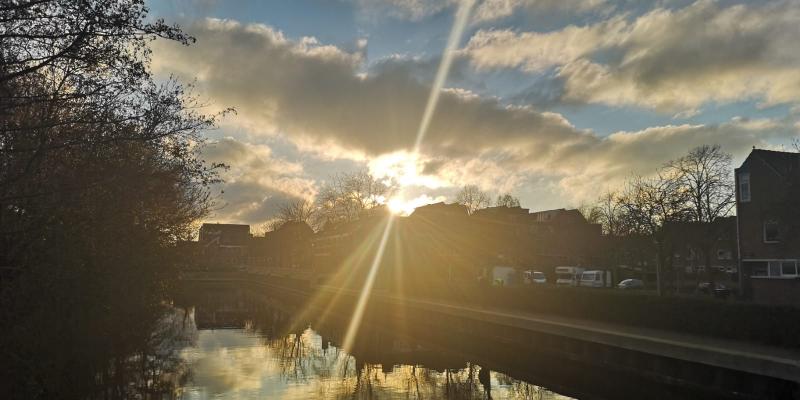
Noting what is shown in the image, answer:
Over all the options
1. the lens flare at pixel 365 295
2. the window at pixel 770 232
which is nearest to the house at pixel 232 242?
the lens flare at pixel 365 295

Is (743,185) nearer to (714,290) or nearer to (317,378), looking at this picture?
(714,290)

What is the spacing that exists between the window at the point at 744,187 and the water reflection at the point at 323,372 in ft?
79.5

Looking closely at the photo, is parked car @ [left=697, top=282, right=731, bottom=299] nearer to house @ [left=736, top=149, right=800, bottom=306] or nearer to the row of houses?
the row of houses

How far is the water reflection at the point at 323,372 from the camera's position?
17141mm

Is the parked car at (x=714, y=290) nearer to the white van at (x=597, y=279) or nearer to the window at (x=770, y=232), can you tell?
the window at (x=770, y=232)

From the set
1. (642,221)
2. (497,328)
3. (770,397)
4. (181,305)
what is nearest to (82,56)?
(770,397)

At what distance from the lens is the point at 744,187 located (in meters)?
37.7

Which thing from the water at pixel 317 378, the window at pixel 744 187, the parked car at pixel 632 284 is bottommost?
the water at pixel 317 378

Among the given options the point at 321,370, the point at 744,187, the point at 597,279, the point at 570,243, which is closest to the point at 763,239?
the point at 744,187

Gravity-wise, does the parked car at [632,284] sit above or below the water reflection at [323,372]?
above

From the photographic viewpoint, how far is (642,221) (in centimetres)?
3806

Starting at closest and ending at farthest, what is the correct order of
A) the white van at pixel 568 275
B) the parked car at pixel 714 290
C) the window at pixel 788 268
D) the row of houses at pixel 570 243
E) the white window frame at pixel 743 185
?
the window at pixel 788 268, the row of houses at pixel 570 243, the parked car at pixel 714 290, the white window frame at pixel 743 185, the white van at pixel 568 275

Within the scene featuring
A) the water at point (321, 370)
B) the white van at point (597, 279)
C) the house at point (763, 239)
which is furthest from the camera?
the white van at point (597, 279)

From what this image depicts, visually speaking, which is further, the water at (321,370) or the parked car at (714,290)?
the parked car at (714,290)
